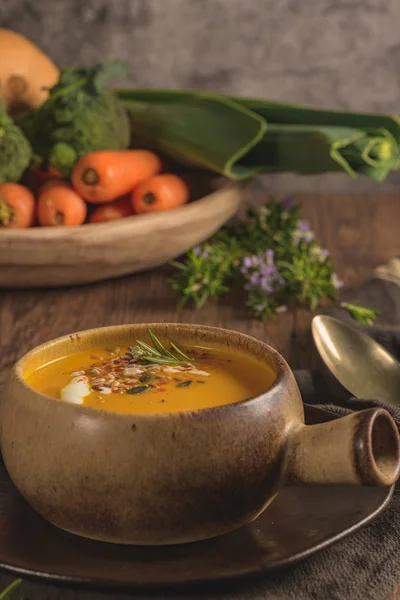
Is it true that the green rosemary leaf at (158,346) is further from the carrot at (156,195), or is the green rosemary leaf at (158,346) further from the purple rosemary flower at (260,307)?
the carrot at (156,195)

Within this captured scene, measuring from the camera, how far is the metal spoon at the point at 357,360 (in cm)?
112

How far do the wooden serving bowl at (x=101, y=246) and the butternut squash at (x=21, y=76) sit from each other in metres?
0.44

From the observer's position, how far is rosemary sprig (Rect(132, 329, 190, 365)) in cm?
80

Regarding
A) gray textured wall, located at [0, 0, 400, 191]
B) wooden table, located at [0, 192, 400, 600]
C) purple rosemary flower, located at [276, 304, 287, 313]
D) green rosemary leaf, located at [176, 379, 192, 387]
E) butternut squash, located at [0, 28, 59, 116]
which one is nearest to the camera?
green rosemary leaf, located at [176, 379, 192, 387]

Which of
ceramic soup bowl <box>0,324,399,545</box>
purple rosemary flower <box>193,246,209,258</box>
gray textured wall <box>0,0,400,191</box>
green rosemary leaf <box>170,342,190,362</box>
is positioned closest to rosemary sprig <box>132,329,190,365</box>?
green rosemary leaf <box>170,342,190,362</box>

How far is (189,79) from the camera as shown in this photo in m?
2.43

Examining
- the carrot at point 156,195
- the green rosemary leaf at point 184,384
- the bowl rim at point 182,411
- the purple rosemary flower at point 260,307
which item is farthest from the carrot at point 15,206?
the green rosemary leaf at point 184,384

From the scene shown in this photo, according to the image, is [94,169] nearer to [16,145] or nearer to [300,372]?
[16,145]

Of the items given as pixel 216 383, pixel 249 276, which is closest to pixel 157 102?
pixel 249 276

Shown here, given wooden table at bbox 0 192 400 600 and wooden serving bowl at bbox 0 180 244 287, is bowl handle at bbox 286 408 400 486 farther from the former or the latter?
wooden serving bowl at bbox 0 180 244 287

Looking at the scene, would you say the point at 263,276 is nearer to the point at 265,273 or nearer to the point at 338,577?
the point at 265,273

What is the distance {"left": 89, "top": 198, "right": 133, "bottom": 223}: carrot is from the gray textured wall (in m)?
0.81

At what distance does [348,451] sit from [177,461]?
0.12 meters

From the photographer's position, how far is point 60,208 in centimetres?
159
